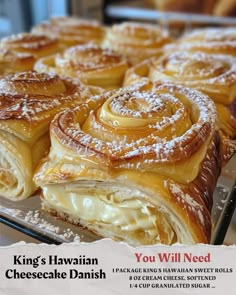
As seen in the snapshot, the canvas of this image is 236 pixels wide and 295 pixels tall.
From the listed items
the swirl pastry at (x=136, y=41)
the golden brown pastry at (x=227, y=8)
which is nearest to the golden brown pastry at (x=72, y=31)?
the swirl pastry at (x=136, y=41)

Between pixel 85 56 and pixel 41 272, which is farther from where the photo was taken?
pixel 85 56

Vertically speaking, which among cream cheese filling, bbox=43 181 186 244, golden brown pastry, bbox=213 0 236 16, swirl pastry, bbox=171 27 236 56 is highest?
swirl pastry, bbox=171 27 236 56

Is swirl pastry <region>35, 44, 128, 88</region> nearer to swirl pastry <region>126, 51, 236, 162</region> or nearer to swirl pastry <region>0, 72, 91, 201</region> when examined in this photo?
swirl pastry <region>126, 51, 236, 162</region>

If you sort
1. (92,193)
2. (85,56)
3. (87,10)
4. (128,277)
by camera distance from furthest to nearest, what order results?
(87,10)
(85,56)
(92,193)
(128,277)

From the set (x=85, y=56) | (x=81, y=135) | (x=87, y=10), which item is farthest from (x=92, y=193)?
(x=87, y=10)

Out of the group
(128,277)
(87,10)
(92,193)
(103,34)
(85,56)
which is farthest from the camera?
(87,10)

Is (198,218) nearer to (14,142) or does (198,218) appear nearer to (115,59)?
(14,142)

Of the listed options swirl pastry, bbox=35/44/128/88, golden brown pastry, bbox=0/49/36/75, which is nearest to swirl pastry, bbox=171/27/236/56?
swirl pastry, bbox=35/44/128/88
